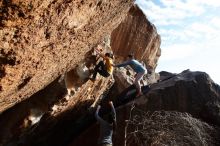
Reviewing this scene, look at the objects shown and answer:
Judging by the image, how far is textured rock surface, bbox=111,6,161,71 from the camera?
18.2m

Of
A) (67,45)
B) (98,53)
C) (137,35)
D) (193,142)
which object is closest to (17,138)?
(98,53)

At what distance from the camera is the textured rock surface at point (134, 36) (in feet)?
59.6

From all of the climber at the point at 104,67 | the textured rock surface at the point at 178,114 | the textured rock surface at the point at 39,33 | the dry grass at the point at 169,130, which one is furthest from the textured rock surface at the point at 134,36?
the textured rock surface at the point at 39,33

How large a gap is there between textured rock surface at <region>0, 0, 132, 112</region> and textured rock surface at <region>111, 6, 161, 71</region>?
9.68 meters

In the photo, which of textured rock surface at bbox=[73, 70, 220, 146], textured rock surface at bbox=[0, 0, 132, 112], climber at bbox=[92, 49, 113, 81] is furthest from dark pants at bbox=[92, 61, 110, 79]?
textured rock surface at bbox=[0, 0, 132, 112]

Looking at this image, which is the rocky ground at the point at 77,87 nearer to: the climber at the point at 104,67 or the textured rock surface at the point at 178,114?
the textured rock surface at the point at 178,114

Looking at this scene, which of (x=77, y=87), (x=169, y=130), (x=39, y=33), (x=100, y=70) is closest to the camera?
(x=39, y=33)

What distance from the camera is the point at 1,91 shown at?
21.6 ft

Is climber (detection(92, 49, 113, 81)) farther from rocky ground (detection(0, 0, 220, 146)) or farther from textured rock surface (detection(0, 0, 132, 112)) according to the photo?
textured rock surface (detection(0, 0, 132, 112))

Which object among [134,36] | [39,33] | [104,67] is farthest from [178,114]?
[134,36]

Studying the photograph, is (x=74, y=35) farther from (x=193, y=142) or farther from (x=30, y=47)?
(x=193, y=142)

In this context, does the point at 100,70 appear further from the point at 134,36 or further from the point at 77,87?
the point at 134,36

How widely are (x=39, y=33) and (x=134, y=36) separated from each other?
13168mm

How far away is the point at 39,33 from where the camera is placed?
19.2ft
